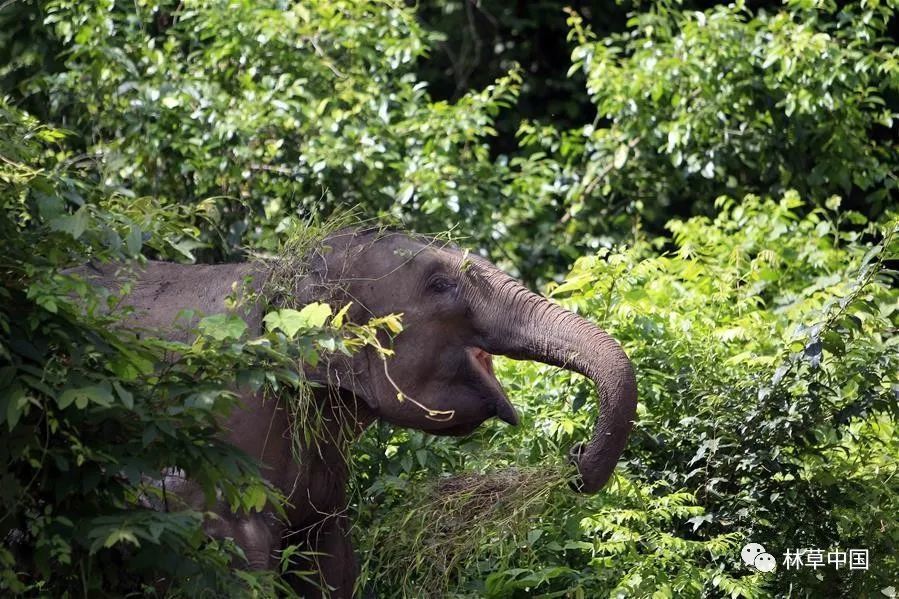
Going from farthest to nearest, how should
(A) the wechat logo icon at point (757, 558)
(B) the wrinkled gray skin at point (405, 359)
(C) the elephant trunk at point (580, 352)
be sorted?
(A) the wechat logo icon at point (757, 558) < (B) the wrinkled gray skin at point (405, 359) < (C) the elephant trunk at point (580, 352)

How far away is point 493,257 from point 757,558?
3.82m

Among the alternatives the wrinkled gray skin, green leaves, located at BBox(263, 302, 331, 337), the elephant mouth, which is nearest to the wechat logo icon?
the wrinkled gray skin

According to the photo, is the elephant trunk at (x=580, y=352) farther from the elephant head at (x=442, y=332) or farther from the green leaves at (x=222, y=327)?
the green leaves at (x=222, y=327)

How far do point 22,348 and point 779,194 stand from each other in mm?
6918

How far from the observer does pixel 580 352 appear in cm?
532

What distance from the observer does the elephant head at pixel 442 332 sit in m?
5.43

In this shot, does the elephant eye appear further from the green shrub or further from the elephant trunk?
the green shrub

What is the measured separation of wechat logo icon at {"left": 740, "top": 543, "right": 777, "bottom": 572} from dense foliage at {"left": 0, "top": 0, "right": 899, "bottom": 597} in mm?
60

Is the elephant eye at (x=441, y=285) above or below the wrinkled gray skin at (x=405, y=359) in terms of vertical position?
above

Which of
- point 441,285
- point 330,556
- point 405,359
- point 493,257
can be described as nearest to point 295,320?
point 405,359

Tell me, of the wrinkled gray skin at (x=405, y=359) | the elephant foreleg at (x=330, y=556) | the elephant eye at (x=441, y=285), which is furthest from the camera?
the elephant foreleg at (x=330, y=556)

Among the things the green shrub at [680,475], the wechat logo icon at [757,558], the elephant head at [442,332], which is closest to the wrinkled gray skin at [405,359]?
the elephant head at [442,332]

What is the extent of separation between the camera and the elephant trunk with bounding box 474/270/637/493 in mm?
5227

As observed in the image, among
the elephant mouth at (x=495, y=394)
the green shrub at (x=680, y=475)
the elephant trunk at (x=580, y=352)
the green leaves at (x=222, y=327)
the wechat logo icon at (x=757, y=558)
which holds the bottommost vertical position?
the wechat logo icon at (x=757, y=558)
